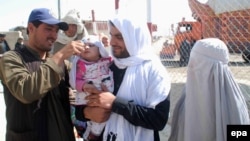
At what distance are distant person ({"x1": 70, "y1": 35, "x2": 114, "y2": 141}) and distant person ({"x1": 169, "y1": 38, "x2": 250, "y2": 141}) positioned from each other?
1.63 feet

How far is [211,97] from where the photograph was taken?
5.91 ft

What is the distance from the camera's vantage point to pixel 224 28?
6891mm

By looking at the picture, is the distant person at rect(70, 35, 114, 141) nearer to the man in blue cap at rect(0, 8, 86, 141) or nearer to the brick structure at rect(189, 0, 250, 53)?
the man in blue cap at rect(0, 8, 86, 141)

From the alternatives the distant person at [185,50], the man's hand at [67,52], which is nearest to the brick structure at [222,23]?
the distant person at [185,50]

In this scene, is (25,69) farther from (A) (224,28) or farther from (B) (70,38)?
(A) (224,28)

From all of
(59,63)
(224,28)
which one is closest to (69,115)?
(59,63)

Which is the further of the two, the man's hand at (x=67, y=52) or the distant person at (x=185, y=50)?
the distant person at (x=185, y=50)

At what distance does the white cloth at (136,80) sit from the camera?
1.81m

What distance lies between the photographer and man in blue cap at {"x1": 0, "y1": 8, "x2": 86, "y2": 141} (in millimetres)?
1789

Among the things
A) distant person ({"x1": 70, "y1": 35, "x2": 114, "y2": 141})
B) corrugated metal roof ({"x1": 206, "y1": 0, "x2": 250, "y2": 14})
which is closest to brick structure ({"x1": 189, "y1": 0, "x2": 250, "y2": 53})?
corrugated metal roof ({"x1": 206, "y1": 0, "x2": 250, "y2": 14})

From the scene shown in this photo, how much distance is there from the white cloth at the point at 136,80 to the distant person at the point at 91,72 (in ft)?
0.38

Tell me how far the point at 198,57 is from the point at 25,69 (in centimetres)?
102

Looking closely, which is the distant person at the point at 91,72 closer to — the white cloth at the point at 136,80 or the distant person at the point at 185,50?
the white cloth at the point at 136,80

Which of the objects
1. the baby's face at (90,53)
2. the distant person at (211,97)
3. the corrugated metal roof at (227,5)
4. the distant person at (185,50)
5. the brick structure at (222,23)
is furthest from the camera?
the distant person at (185,50)
